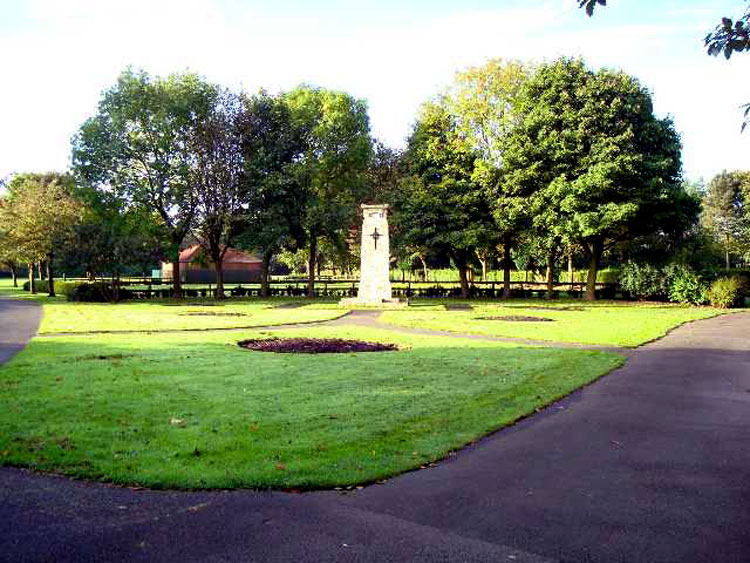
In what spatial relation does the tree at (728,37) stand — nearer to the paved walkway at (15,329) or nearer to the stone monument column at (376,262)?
the paved walkway at (15,329)

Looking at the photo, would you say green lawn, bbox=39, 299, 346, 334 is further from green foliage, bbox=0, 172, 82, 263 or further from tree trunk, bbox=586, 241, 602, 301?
tree trunk, bbox=586, 241, 602, 301

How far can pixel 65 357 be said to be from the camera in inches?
521

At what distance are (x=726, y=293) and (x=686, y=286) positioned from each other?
2460 mm

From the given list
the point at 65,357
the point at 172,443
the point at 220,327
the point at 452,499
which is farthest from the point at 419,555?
the point at 220,327

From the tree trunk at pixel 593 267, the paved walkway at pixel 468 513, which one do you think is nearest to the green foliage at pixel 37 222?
the tree trunk at pixel 593 267

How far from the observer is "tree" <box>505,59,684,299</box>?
3250 centimetres

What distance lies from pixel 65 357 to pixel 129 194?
2712cm

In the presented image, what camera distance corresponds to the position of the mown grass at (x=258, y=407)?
620cm

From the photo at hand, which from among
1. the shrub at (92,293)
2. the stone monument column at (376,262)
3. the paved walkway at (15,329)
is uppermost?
the stone monument column at (376,262)

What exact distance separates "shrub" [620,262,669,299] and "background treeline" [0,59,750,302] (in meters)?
0.09

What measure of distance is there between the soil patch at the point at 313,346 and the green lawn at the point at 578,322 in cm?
474

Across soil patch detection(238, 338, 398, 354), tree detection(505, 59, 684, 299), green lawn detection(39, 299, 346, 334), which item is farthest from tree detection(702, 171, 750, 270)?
soil patch detection(238, 338, 398, 354)

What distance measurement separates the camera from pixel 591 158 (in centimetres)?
3319

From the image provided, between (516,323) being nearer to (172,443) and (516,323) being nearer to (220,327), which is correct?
(220,327)
